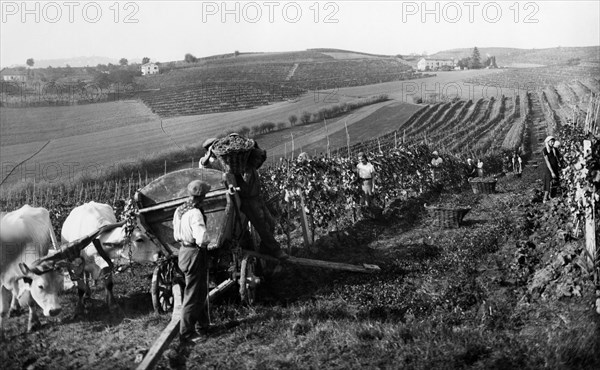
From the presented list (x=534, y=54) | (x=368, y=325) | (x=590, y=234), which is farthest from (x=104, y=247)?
(x=534, y=54)

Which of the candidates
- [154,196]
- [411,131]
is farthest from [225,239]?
[411,131]

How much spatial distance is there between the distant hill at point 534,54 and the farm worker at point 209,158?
706 inches

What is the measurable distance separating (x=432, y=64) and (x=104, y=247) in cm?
2112

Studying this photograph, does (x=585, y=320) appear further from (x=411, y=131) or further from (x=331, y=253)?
(x=411, y=131)

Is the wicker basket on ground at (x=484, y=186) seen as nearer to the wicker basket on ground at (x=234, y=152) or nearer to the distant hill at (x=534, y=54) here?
the distant hill at (x=534, y=54)

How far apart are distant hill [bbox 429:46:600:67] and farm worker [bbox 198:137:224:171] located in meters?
17.9

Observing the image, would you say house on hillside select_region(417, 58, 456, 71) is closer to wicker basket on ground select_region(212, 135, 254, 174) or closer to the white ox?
wicker basket on ground select_region(212, 135, 254, 174)

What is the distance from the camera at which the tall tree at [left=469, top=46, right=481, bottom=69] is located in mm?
26859

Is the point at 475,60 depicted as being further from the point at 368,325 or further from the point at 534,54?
the point at 368,325

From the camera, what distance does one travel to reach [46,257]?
260 inches

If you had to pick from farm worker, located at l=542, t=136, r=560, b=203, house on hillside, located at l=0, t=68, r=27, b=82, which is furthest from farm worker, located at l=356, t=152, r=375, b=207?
house on hillside, located at l=0, t=68, r=27, b=82

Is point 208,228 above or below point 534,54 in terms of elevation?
below

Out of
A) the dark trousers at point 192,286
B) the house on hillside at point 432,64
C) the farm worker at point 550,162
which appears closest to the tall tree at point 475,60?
the house on hillside at point 432,64

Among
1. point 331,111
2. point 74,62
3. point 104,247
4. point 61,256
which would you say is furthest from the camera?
point 331,111
